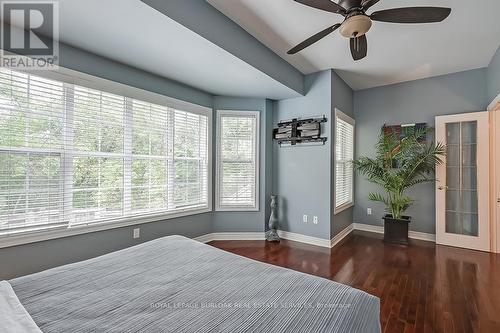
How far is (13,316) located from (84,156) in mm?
2065

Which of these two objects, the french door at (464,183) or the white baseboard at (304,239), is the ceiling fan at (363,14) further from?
the white baseboard at (304,239)

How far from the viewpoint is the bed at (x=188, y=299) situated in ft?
3.08

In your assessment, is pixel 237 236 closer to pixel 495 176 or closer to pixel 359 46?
pixel 359 46

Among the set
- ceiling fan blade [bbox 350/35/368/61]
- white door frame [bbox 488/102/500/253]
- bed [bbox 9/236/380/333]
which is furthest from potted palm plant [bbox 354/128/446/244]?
bed [bbox 9/236/380/333]

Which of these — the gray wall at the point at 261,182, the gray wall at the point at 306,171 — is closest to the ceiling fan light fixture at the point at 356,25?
the gray wall at the point at 306,171

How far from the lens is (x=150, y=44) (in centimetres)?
241

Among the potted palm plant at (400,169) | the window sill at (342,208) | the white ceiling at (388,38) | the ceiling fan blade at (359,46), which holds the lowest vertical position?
the window sill at (342,208)

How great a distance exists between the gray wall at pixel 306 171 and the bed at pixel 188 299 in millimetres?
2598

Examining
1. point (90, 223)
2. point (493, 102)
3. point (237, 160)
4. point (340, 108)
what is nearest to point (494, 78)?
point (493, 102)

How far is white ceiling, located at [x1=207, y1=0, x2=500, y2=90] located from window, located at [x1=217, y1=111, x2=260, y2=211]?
1280 mm

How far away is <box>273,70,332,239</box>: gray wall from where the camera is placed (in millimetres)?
3820

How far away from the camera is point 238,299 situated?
111 cm

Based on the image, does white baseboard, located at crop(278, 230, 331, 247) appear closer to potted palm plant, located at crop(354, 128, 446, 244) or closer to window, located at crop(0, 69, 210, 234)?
potted palm plant, located at crop(354, 128, 446, 244)

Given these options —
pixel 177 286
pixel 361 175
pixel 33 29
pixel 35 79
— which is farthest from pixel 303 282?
pixel 361 175
